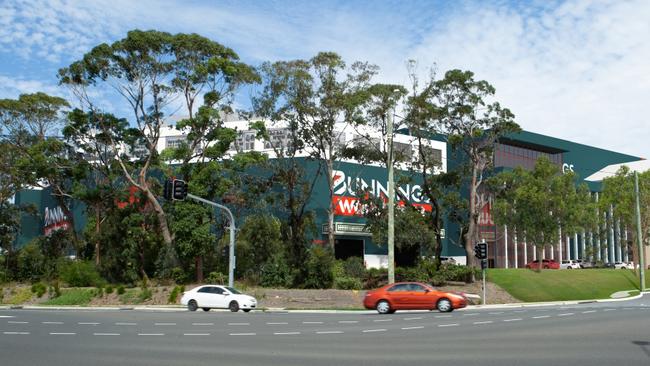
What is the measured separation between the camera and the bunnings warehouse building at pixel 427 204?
213 feet

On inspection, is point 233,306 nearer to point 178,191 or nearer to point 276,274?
point 178,191

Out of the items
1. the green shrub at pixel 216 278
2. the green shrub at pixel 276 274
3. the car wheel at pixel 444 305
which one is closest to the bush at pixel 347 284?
the green shrub at pixel 276 274

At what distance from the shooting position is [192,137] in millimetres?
44875

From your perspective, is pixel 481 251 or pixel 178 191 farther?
pixel 481 251

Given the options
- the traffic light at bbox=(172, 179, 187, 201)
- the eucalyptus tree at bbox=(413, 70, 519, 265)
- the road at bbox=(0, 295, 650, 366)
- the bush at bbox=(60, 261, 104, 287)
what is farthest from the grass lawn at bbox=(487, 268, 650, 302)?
the bush at bbox=(60, 261, 104, 287)

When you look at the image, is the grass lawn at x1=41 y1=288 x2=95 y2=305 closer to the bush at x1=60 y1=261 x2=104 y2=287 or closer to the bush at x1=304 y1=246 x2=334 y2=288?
the bush at x1=60 y1=261 x2=104 y2=287

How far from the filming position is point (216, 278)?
43.2 metres

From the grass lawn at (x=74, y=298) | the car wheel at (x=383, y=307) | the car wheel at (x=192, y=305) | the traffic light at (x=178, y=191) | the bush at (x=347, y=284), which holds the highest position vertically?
the traffic light at (x=178, y=191)

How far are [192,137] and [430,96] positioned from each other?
1647cm

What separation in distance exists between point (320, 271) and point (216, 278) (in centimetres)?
700

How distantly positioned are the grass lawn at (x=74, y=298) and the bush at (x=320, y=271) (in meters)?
14.2

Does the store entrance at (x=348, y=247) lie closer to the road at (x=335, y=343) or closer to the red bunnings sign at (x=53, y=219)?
the red bunnings sign at (x=53, y=219)

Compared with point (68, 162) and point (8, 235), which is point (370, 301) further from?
point (8, 235)

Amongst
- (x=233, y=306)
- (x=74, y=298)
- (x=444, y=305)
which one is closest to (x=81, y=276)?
(x=74, y=298)
